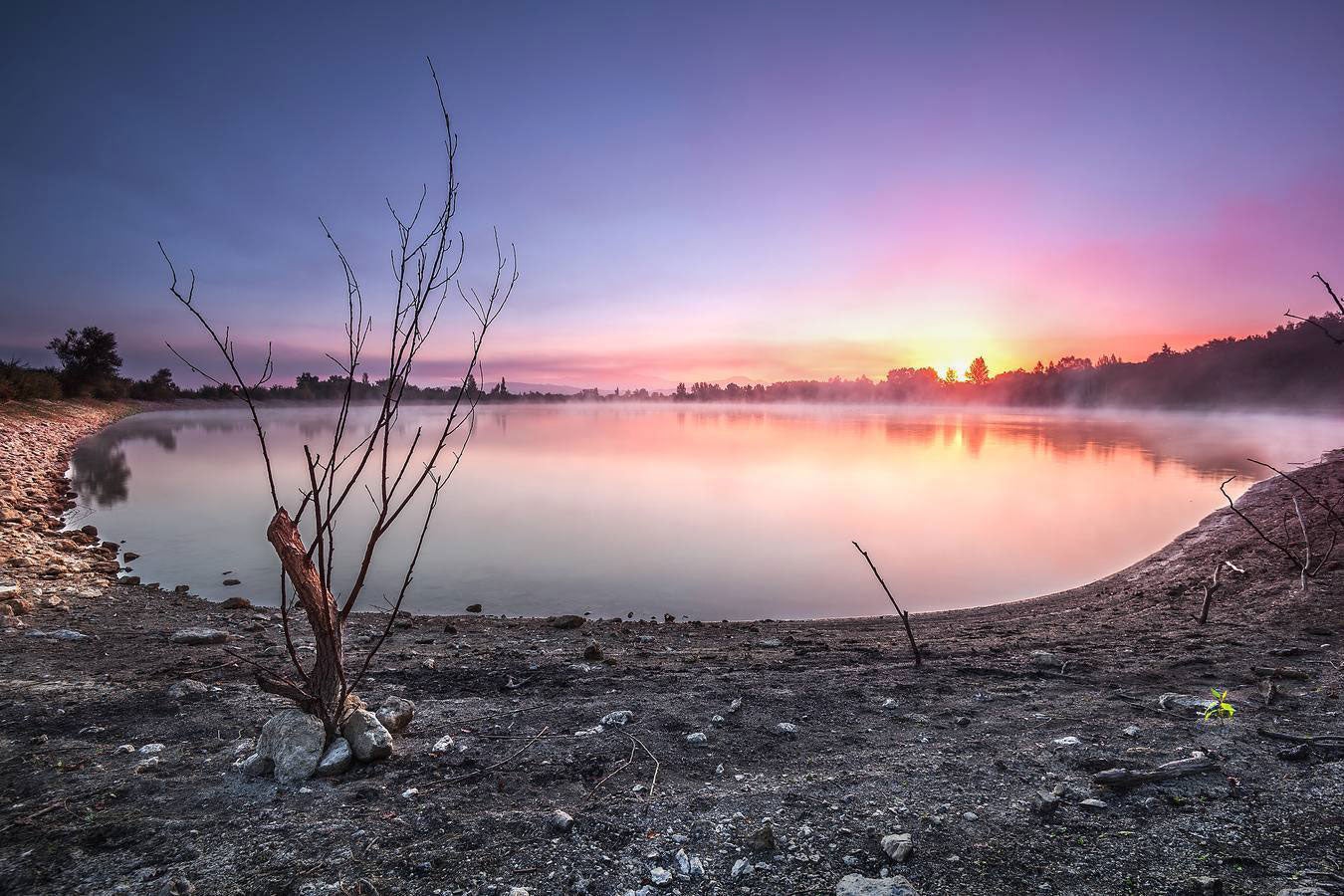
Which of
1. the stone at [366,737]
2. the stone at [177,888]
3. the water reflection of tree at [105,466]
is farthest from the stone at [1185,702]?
the water reflection of tree at [105,466]

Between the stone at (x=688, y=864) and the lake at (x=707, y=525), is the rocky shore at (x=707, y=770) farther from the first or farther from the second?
the lake at (x=707, y=525)

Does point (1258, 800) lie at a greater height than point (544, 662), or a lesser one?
greater

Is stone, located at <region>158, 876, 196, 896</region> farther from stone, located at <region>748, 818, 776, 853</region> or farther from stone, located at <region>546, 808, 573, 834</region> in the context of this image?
stone, located at <region>748, 818, 776, 853</region>

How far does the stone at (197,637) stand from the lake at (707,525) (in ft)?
10.3

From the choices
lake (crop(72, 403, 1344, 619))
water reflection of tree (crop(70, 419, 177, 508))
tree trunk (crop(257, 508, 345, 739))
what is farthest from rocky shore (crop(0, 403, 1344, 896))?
water reflection of tree (crop(70, 419, 177, 508))

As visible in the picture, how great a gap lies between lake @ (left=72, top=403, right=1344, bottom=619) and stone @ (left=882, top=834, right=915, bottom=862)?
252 inches

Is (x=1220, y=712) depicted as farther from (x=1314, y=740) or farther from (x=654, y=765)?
(x=654, y=765)

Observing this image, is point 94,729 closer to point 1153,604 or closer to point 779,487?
point 1153,604

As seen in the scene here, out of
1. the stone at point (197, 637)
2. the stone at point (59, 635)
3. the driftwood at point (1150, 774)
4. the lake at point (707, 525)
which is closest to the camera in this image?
the driftwood at point (1150, 774)

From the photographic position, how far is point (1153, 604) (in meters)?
7.71

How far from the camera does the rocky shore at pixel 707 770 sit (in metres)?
2.65

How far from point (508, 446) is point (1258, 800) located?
123ft

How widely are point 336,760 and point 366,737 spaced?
0.60 feet

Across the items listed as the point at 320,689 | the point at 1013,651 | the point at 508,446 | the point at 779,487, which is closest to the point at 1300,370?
the point at 779,487
